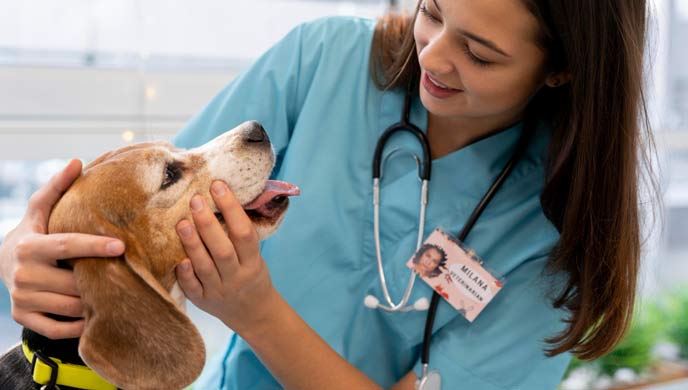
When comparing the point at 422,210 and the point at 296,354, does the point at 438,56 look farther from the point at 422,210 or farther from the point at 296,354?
the point at 296,354

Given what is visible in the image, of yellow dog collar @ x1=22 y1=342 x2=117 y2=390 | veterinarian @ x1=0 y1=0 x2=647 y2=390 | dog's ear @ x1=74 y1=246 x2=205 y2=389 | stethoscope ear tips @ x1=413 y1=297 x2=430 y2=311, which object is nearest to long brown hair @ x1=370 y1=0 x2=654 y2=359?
veterinarian @ x1=0 y1=0 x2=647 y2=390

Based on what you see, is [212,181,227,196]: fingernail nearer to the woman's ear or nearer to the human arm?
the human arm

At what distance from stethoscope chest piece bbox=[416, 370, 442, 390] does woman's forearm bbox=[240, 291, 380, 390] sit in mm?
85

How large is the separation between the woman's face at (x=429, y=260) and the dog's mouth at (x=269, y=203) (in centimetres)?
29

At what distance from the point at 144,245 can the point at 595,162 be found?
0.73 metres

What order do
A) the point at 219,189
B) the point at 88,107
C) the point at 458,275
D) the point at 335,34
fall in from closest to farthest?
the point at 219,189
the point at 458,275
the point at 335,34
the point at 88,107

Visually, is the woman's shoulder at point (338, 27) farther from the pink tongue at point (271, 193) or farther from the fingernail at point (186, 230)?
the fingernail at point (186, 230)

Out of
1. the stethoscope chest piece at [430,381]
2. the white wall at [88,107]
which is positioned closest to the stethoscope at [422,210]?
the stethoscope chest piece at [430,381]

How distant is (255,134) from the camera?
112 centimetres

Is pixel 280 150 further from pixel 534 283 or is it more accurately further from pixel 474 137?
pixel 534 283

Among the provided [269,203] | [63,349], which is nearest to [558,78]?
[269,203]

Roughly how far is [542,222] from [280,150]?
20.3 inches

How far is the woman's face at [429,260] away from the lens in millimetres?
1262

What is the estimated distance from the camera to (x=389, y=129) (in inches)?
52.1
